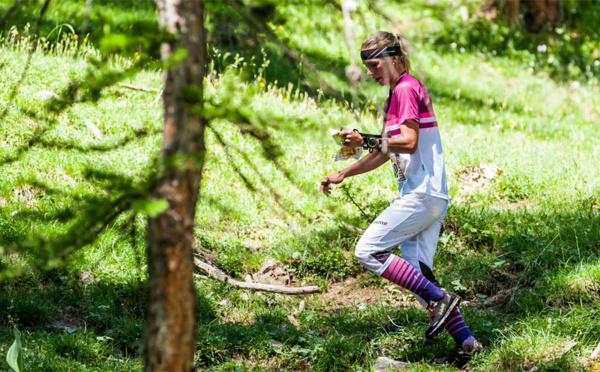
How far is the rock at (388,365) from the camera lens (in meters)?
4.18

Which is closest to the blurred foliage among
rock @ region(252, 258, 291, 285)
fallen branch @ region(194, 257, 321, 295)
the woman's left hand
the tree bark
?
rock @ region(252, 258, 291, 285)

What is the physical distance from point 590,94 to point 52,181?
10.1m

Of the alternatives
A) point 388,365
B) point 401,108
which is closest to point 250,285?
point 388,365

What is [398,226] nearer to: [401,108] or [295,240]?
[401,108]

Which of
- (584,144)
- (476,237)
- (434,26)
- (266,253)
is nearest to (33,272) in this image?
(266,253)

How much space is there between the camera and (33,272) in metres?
5.05

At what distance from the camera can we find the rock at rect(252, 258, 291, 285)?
5.73m

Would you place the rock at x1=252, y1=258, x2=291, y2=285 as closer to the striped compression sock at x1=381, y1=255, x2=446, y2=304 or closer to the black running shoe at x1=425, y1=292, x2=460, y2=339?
the striped compression sock at x1=381, y1=255, x2=446, y2=304

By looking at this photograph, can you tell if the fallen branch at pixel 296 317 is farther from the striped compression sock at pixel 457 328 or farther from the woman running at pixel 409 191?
the striped compression sock at pixel 457 328

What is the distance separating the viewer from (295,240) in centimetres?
624

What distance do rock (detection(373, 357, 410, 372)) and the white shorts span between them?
64 centimetres

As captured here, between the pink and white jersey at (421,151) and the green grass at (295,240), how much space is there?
1.50ft

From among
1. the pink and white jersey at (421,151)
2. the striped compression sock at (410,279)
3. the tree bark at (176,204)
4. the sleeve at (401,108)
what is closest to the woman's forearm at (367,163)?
the pink and white jersey at (421,151)

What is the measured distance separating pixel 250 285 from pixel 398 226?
1.80m
